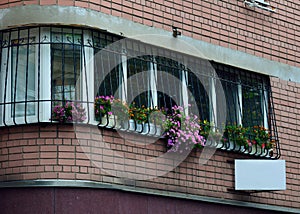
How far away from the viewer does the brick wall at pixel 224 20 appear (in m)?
13.2

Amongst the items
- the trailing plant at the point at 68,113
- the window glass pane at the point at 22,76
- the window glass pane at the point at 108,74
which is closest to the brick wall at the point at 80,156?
the trailing plant at the point at 68,113

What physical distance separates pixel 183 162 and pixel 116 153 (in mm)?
1427

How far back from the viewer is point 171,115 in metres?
13.4

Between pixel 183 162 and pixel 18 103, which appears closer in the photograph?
pixel 18 103

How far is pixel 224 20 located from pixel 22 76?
13.2ft

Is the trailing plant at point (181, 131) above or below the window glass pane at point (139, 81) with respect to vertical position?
below

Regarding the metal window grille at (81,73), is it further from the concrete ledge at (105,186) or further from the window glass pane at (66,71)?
the concrete ledge at (105,186)

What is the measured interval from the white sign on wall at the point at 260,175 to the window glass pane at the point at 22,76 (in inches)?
147

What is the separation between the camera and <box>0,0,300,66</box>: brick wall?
13.2m

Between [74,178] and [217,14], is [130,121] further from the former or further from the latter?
[217,14]

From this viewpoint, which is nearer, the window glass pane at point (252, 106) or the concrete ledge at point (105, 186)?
the concrete ledge at point (105, 186)

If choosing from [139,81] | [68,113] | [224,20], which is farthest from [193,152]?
[224,20]

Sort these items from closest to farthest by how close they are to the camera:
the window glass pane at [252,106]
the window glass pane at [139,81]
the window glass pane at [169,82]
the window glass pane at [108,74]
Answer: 1. the window glass pane at [108,74]
2. the window glass pane at [139,81]
3. the window glass pane at [169,82]
4. the window glass pane at [252,106]

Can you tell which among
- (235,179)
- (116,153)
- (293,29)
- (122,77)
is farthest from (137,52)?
(293,29)
